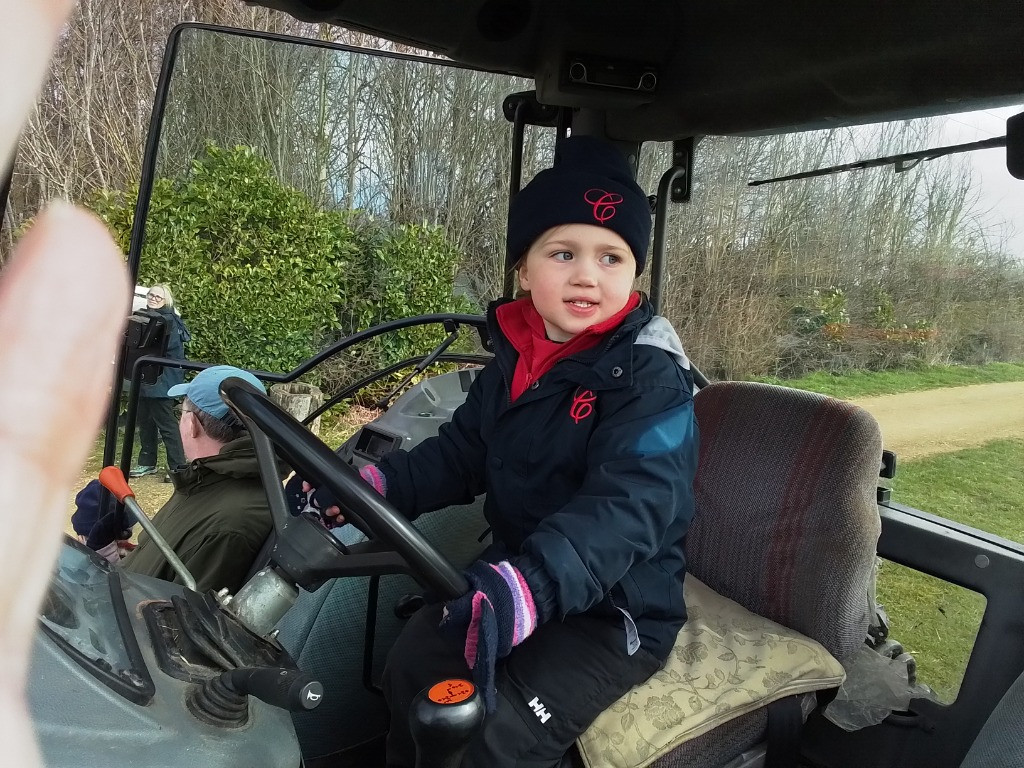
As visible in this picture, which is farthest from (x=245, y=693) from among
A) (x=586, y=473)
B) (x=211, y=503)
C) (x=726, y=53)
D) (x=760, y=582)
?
(x=726, y=53)

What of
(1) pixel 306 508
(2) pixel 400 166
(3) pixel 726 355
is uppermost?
(2) pixel 400 166

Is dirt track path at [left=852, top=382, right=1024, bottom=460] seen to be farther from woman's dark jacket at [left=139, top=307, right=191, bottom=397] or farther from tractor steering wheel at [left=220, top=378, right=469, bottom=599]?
woman's dark jacket at [left=139, top=307, right=191, bottom=397]

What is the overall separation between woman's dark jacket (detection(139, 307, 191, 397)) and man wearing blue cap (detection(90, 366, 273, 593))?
0.11 ft

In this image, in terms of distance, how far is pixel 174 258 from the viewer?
6.20 ft

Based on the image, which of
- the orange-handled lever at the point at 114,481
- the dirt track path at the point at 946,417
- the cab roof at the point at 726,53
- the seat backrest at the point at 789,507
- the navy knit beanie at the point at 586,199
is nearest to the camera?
the orange-handled lever at the point at 114,481

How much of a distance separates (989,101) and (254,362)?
1.73 m

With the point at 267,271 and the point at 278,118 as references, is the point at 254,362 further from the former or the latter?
the point at 278,118

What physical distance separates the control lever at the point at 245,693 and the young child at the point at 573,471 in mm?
317

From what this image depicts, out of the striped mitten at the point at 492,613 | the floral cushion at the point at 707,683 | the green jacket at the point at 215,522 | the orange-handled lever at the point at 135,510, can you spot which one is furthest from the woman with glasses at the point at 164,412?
the floral cushion at the point at 707,683

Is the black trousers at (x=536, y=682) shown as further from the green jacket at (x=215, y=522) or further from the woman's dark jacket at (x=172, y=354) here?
the woman's dark jacket at (x=172, y=354)

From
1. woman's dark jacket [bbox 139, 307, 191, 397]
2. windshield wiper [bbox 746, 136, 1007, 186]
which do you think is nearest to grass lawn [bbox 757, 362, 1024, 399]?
windshield wiper [bbox 746, 136, 1007, 186]

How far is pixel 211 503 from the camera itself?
187cm

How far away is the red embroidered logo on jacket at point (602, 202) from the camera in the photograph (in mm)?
1471

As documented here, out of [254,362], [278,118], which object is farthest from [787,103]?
[254,362]
